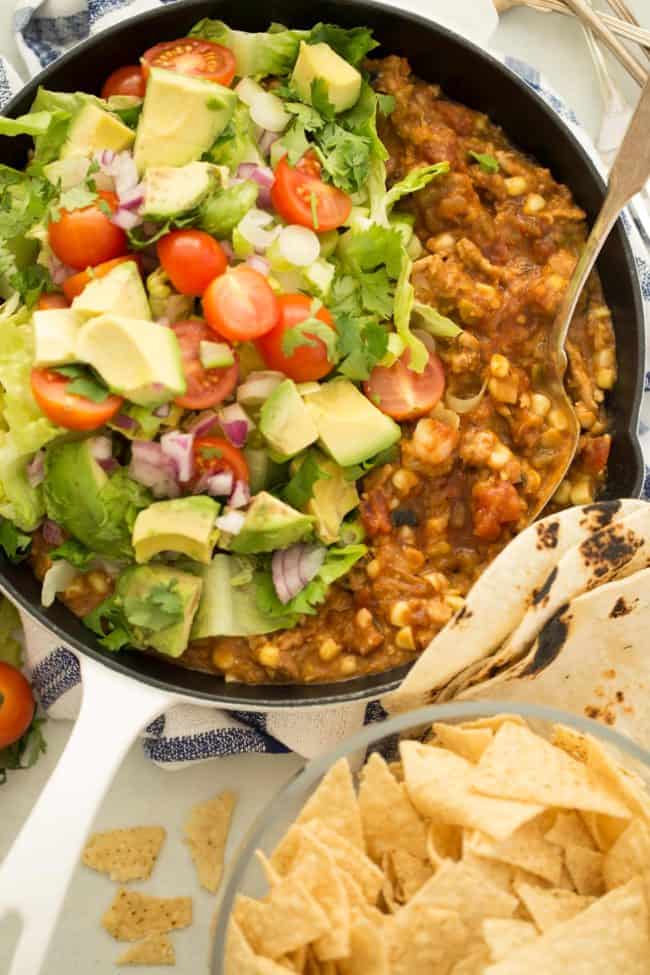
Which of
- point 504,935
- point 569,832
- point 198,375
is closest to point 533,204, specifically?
point 198,375

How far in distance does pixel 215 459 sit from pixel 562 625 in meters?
0.97

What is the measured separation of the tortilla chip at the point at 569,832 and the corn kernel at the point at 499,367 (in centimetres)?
115

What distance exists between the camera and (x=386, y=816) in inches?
129

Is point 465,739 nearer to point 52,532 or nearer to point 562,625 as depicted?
point 562,625

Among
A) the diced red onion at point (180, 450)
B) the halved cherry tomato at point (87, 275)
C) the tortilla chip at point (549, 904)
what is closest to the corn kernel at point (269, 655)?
the diced red onion at point (180, 450)

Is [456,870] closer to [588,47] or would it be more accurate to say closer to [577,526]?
[577,526]

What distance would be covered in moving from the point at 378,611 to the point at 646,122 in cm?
147

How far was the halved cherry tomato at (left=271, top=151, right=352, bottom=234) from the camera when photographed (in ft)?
11.3

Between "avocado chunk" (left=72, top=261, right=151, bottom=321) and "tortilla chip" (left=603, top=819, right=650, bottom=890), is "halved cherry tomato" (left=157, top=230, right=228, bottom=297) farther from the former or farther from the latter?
"tortilla chip" (left=603, top=819, right=650, bottom=890)

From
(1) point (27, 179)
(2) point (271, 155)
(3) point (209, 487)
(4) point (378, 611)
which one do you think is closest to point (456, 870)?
(4) point (378, 611)

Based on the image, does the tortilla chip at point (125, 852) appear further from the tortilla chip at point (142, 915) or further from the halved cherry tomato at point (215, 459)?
the halved cherry tomato at point (215, 459)

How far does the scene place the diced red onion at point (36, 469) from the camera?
11.2ft

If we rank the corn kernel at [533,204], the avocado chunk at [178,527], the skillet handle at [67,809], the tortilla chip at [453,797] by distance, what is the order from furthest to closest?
the corn kernel at [533,204], the avocado chunk at [178,527], the skillet handle at [67,809], the tortilla chip at [453,797]

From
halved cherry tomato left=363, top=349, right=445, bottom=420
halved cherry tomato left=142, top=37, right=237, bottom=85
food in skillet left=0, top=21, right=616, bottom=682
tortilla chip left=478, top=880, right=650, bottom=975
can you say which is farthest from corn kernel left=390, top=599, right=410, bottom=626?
halved cherry tomato left=142, top=37, right=237, bottom=85
